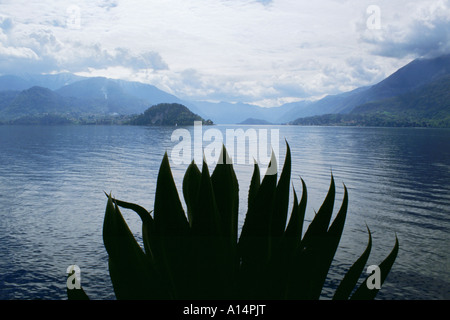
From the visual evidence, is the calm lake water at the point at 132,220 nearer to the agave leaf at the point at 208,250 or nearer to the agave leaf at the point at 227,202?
the agave leaf at the point at 227,202

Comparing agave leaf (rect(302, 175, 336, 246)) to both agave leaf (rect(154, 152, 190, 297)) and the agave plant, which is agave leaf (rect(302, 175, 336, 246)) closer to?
the agave plant

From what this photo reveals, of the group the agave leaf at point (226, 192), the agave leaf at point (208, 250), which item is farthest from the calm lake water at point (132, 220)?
the agave leaf at point (208, 250)

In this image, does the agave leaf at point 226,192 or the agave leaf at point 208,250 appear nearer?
the agave leaf at point 208,250

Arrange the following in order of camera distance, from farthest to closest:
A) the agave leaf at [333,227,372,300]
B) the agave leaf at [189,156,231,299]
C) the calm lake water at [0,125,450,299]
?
the calm lake water at [0,125,450,299]
the agave leaf at [333,227,372,300]
the agave leaf at [189,156,231,299]

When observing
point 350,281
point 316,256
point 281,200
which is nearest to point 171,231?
point 281,200

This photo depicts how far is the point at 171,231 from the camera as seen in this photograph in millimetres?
1438

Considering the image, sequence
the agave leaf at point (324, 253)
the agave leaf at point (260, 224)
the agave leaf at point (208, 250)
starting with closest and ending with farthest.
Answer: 1. the agave leaf at point (208, 250)
2. the agave leaf at point (260, 224)
3. the agave leaf at point (324, 253)

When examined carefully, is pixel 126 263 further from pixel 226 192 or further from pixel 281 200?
pixel 281 200

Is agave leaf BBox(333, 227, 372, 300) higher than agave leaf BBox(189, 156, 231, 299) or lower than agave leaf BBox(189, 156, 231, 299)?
lower

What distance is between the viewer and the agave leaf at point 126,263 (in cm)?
136

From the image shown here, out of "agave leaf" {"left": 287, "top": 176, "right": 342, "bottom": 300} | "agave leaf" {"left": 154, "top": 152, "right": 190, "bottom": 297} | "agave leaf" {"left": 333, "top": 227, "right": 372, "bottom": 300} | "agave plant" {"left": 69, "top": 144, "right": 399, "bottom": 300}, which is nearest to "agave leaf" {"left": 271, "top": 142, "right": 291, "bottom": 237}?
"agave plant" {"left": 69, "top": 144, "right": 399, "bottom": 300}

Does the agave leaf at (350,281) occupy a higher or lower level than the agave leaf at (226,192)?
lower

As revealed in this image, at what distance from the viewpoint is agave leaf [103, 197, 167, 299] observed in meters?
1.36

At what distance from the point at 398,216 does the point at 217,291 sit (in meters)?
24.8
